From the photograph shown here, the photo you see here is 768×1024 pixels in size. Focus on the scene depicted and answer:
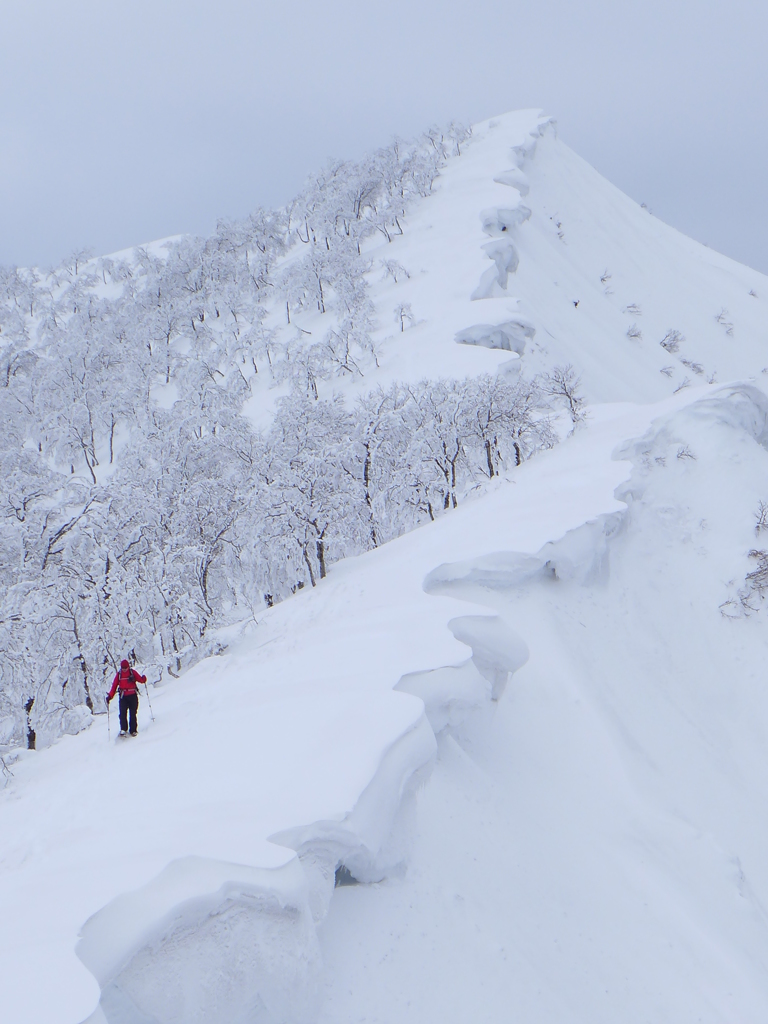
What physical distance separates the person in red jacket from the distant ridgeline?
3.98 meters

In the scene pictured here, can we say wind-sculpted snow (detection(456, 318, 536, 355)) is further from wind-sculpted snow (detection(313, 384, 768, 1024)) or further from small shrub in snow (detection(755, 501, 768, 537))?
small shrub in snow (detection(755, 501, 768, 537))

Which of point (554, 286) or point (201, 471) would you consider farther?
point (554, 286)

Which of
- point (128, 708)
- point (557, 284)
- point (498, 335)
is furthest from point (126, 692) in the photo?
point (557, 284)

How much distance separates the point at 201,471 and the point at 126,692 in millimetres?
16781

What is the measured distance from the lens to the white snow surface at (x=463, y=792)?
211 inches

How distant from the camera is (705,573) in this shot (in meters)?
17.0

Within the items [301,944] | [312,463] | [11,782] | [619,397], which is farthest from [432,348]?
[301,944]

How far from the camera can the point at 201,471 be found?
1043 inches

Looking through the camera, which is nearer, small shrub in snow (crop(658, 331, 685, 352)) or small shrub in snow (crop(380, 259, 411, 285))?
small shrub in snow (crop(380, 259, 411, 285))

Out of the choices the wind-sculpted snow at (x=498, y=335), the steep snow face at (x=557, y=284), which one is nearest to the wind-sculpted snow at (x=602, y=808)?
the steep snow face at (x=557, y=284)

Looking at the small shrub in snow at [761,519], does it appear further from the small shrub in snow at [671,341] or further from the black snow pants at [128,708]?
the small shrub in snow at [671,341]


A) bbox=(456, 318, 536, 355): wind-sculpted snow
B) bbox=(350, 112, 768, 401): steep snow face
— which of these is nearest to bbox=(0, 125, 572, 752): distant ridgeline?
bbox=(350, 112, 768, 401): steep snow face

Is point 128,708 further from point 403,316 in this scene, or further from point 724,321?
point 724,321

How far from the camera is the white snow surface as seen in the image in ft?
17.6
